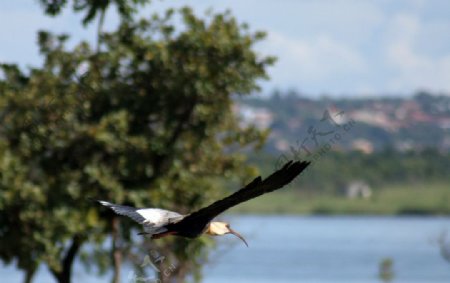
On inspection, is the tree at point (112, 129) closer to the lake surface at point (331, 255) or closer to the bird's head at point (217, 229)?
the lake surface at point (331, 255)

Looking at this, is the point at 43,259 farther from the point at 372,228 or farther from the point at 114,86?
the point at 372,228

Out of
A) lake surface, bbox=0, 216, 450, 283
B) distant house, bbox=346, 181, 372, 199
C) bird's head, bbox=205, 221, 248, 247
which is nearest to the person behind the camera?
bird's head, bbox=205, 221, 248, 247

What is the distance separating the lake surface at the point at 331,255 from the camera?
173ft

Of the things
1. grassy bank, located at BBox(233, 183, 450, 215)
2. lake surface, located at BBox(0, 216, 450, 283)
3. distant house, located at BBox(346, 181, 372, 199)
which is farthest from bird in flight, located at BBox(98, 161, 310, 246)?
distant house, located at BBox(346, 181, 372, 199)

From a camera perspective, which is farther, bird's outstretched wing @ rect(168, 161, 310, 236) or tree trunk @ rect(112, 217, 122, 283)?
tree trunk @ rect(112, 217, 122, 283)

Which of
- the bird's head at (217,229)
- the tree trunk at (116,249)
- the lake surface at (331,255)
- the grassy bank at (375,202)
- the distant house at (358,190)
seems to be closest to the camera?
the bird's head at (217,229)

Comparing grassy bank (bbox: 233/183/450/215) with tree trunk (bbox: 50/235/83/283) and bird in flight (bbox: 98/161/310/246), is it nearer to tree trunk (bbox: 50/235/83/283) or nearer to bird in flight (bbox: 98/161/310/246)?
tree trunk (bbox: 50/235/83/283)

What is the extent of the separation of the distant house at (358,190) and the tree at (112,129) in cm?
6810

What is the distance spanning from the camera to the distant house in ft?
282

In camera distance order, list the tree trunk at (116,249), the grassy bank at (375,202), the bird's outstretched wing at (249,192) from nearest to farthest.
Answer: the bird's outstretched wing at (249,192), the tree trunk at (116,249), the grassy bank at (375,202)

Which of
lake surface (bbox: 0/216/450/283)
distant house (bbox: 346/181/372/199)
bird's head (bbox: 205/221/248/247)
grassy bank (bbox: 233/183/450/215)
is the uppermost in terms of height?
grassy bank (bbox: 233/183/450/215)

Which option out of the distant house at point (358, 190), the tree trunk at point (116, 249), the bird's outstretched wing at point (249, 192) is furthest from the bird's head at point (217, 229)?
the distant house at point (358, 190)

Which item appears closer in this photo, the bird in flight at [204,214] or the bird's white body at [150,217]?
the bird in flight at [204,214]

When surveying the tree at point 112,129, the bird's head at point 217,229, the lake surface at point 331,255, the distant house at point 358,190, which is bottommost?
the bird's head at point 217,229
